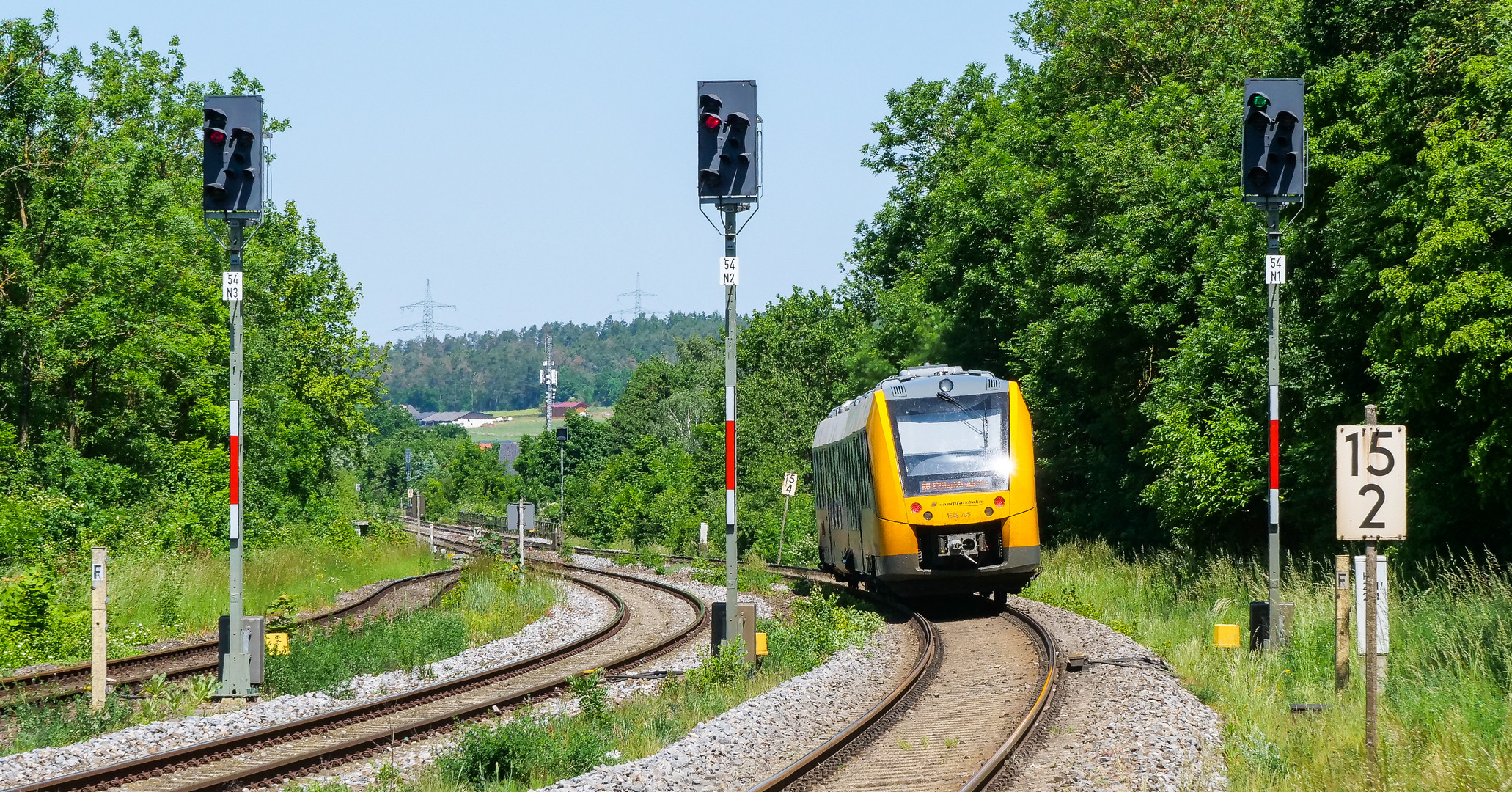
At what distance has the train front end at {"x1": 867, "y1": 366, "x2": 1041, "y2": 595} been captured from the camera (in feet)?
65.9

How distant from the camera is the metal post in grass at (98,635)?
14000mm

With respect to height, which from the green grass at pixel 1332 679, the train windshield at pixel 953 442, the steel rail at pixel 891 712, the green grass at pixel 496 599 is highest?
the train windshield at pixel 953 442

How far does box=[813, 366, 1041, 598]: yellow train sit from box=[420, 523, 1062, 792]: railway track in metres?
1.04

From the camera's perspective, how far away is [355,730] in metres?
13.1

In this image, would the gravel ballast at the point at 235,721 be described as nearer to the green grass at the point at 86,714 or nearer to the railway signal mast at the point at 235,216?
the green grass at the point at 86,714

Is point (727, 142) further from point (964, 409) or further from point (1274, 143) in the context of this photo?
point (964, 409)

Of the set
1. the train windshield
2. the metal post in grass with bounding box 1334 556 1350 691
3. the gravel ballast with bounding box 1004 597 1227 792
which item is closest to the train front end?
the train windshield

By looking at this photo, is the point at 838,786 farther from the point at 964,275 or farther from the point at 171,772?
the point at 964,275

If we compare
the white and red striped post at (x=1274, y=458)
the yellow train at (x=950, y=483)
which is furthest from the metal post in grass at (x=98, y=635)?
the white and red striped post at (x=1274, y=458)

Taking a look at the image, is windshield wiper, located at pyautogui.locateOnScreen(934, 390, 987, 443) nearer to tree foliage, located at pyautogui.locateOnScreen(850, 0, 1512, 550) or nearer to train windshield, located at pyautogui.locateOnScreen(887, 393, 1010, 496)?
train windshield, located at pyautogui.locateOnScreen(887, 393, 1010, 496)

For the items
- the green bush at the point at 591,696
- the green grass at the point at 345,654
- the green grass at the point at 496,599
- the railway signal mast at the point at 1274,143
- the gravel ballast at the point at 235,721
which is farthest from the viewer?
the green grass at the point at 496,599

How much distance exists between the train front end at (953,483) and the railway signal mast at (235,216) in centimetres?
924

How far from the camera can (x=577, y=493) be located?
7938cm

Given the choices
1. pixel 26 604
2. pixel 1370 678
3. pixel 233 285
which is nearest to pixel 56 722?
pixel 233 285
